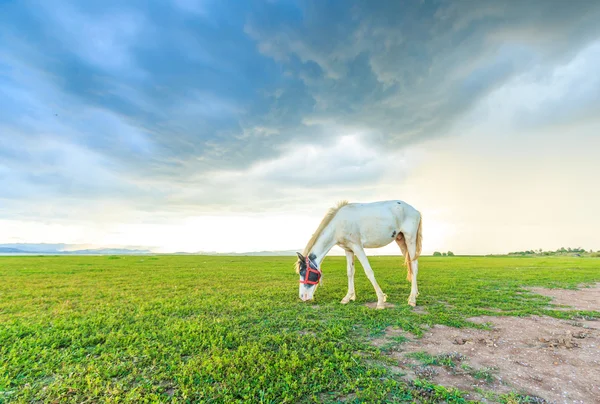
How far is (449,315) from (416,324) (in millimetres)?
1463

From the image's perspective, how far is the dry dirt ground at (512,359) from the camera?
339 cm

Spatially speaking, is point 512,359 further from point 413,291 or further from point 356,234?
point 356,234

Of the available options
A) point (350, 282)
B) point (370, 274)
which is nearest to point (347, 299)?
point (350, 282)

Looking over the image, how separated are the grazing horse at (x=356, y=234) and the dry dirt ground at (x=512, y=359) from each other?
2846 mm

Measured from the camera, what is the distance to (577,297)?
9.56 m

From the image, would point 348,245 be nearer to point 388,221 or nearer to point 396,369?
point 388,221

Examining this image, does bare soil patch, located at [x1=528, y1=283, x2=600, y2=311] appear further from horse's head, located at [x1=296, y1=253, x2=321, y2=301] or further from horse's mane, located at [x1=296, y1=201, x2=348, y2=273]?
horse's head, located at [x1=296, y1=253, x2=321, y2=301]

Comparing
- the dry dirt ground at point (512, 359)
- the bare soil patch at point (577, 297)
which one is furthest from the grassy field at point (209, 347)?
the bare soil patch at point (577, 297)

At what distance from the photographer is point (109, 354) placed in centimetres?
427

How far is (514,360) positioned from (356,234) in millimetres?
4844

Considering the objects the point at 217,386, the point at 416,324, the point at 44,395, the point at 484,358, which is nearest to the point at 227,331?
the point at 217,386

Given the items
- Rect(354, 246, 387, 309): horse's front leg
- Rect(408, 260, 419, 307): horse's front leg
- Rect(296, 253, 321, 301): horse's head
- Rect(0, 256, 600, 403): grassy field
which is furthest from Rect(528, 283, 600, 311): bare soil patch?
Rect(296, 253, 321, 301): horse's head

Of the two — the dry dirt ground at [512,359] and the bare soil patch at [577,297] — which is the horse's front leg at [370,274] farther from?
the bare soil patch at [577,297]

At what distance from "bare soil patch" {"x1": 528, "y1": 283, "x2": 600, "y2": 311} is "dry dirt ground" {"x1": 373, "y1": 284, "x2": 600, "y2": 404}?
2.59 metres
